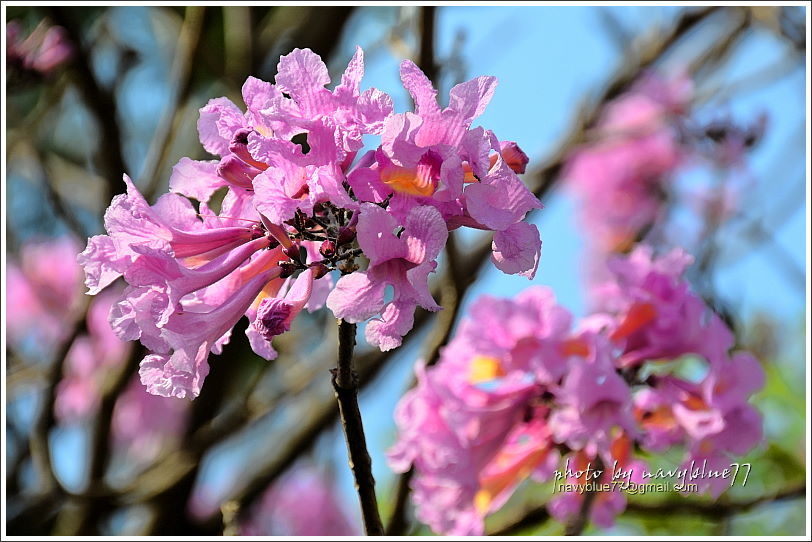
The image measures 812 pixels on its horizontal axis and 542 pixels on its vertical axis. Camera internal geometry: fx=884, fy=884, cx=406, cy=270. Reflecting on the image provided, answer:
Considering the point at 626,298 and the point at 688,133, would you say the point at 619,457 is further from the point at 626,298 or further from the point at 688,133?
the point at 688,133

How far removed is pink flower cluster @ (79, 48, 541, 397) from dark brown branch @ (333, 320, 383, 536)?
0.23 ft

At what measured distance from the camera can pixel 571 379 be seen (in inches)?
87.4

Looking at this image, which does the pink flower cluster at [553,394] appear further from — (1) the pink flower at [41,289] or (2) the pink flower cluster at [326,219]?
(1) the pink flower at [41,289]

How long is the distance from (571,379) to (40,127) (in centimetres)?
315

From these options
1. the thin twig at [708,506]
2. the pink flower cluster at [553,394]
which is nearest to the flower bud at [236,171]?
the pink flower cluster at [553,394]

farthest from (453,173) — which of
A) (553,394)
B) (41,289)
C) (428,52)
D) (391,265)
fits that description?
(41,289)

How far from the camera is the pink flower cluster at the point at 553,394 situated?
2.38 m

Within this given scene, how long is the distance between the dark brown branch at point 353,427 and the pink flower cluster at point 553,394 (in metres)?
0.94

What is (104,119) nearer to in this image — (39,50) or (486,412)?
(39,50)

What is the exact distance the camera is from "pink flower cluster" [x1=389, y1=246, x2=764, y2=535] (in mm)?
2383

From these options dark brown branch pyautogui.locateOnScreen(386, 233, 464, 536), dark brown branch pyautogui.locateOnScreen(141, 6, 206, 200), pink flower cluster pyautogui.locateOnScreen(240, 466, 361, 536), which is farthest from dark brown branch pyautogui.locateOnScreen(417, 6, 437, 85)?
pink flower cluster pyautogui.locateOnScreen(240, 466, 361, 536)

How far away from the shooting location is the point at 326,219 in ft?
4.54

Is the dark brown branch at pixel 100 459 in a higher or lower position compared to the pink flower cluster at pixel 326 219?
lower

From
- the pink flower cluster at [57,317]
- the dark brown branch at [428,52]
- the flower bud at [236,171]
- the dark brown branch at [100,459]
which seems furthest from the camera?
the pink flower cluster at [57,317]
